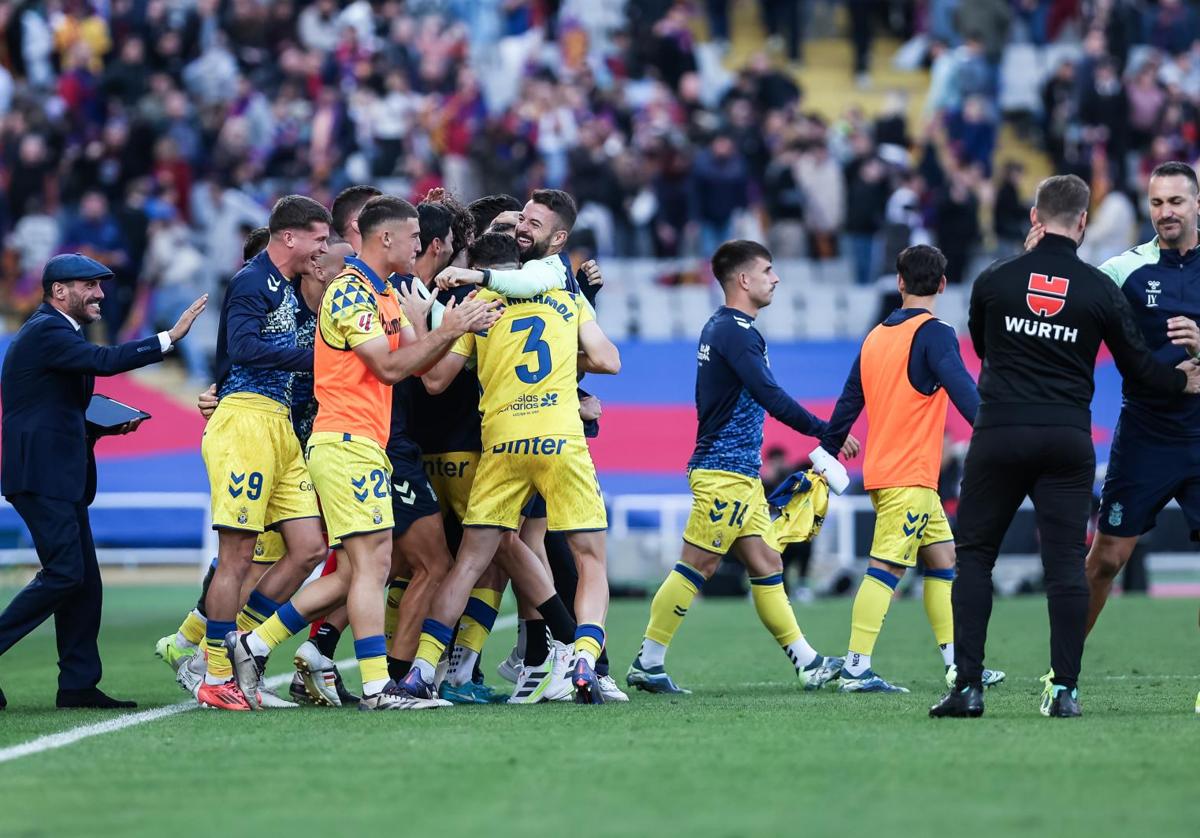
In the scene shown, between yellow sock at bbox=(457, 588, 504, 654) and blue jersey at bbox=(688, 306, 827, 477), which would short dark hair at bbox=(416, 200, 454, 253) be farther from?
yellow sock at bbox=(457, 588, 504, 654)

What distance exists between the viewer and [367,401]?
8.53 metres

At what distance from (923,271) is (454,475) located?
2.80 m

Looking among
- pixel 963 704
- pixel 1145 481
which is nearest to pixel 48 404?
pixel 963 704

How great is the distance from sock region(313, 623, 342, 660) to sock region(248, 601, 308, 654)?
26.0 inches

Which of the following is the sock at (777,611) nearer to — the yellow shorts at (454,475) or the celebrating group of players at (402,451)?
the celebrating group of players at (402,451)

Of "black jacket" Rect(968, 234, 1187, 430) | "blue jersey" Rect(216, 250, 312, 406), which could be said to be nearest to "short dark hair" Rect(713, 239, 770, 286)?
"blue jersey" Rect(216, 250, 312, 406)

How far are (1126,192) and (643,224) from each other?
6848 millimetres

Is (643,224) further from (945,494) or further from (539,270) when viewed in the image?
(539,270)

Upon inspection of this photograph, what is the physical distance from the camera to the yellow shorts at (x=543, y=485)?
9.02 metres

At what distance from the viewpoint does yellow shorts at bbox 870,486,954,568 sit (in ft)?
32.5

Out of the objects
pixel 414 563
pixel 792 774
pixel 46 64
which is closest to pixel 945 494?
pixel 414 563

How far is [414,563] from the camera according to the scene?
938 cm

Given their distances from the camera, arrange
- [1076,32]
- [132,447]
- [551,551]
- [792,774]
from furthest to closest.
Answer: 1. [1076,32]
2. [132,447]
3. [551,551]
4. [792,774]

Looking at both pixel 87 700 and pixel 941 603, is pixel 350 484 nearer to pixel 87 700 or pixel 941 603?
pixel 87 700
